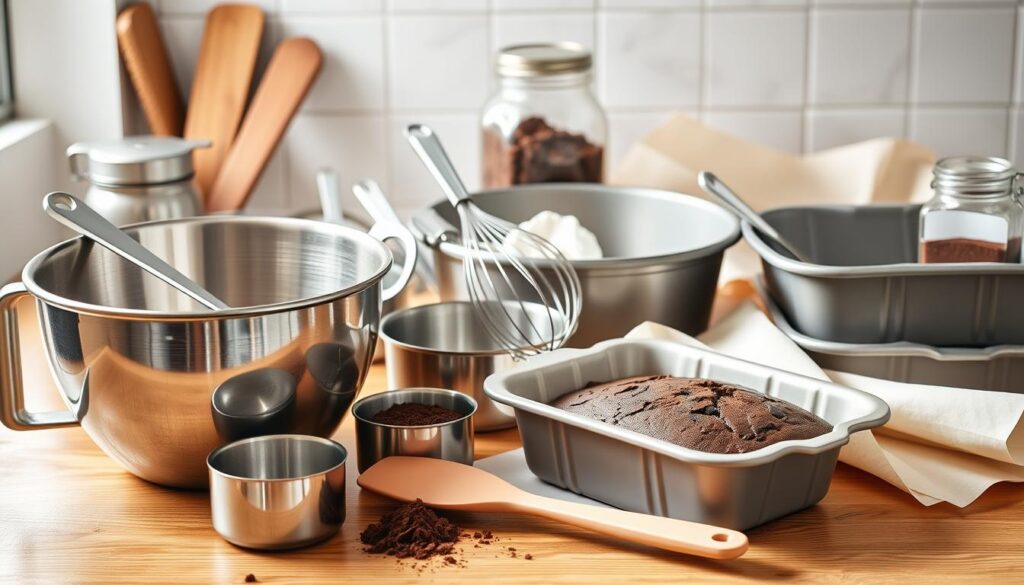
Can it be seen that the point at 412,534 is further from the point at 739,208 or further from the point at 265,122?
the point at 265,122

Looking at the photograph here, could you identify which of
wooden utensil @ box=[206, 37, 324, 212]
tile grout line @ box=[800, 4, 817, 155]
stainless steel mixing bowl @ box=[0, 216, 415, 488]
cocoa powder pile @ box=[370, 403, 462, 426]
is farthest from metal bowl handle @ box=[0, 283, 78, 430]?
tile grout line @ box=[800, 4, 817, 155]

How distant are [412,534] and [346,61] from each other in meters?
0.74

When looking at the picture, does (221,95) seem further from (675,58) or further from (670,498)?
(670,498)

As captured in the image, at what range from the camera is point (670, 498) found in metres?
0.60

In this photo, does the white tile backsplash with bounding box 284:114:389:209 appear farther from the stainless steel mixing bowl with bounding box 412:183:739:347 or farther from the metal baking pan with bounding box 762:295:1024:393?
the metal baking pan with bounding box 762:295:1024:393

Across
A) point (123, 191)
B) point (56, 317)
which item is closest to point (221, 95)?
point (123, 191)

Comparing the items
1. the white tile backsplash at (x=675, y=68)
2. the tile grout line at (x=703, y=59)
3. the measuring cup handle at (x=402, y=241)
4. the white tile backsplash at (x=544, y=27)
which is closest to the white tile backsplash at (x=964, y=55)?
the white tile backsplash at (x=675, y=68)

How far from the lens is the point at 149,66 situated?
118cm

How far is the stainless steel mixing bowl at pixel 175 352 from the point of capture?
601 mm

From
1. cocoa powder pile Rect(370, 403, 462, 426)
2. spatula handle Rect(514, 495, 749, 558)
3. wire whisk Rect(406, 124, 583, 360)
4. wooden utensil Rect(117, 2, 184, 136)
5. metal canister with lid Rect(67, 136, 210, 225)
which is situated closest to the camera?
spatula handle Rect(514, 495, 749, 558)

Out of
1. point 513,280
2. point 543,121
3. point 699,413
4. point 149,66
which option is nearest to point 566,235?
point 513,280

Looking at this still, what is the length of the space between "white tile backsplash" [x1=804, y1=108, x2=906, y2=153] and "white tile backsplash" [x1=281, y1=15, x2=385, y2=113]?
1.55 ft

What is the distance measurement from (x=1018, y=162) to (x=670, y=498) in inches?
33.3

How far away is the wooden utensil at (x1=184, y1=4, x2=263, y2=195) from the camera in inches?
47.3
